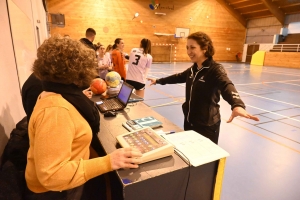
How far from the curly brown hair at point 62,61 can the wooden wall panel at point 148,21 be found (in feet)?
45.1

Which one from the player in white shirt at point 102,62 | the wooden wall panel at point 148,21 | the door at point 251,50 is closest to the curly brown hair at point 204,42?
the player in white shirt at point 102,62

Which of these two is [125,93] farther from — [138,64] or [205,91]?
[138,64]

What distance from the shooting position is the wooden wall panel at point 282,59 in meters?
14.3

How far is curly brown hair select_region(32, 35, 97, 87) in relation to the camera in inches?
34.4

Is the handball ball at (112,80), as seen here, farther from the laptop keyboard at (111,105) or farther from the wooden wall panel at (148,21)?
the wooden wall panel at (148,21)

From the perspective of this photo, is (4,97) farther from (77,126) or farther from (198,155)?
(198,155)

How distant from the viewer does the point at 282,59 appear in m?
15.1

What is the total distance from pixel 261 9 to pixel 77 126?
2080cm

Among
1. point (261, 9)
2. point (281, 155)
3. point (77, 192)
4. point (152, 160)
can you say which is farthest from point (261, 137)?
point (261, 9)

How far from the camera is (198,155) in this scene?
1184mm

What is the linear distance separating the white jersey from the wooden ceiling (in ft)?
53.1

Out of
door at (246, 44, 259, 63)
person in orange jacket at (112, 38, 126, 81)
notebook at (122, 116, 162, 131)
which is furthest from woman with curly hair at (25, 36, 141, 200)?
door at (246, 44, 259, 63)

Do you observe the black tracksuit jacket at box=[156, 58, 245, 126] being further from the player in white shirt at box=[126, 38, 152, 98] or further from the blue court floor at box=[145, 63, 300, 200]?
the player in white shirt at box=[126, 38, 152, 98]

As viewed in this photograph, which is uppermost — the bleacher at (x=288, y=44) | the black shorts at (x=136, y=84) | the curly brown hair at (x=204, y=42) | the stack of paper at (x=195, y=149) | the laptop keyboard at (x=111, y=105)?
the bleacher at (x=288, y=44)
